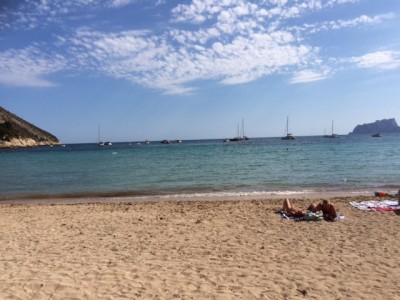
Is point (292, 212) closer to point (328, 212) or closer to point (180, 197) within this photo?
point (328, 212)

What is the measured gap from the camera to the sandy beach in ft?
20.5

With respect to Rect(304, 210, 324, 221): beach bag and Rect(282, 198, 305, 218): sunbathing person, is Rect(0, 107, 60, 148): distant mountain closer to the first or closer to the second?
Rect(282, 198, 305, 218): sunbathing person

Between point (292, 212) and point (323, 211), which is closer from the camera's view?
point (323, 211)

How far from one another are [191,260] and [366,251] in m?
4.04

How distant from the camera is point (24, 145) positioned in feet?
466

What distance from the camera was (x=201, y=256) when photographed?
816 centimetres

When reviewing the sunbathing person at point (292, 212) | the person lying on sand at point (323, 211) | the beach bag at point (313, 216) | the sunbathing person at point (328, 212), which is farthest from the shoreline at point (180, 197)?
the beach bag at point (313, 216)

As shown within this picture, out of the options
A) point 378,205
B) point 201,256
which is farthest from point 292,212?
point 201,256

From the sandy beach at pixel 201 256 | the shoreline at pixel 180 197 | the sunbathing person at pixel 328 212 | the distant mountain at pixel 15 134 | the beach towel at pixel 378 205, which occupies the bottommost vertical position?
the shoreline at pixel 180 197

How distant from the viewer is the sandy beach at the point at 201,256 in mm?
6262

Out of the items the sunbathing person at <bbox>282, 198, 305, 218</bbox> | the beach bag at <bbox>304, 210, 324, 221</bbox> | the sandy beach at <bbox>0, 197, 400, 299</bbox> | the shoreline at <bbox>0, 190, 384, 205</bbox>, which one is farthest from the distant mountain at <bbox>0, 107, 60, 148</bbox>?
the beach bag at <bbox>304, 210, 324, 221</bbox>

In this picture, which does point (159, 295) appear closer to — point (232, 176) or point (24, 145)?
point (232, 176)

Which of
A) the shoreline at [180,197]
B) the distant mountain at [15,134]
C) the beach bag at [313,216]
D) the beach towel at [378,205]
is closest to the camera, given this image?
the beach bag at [313,216]

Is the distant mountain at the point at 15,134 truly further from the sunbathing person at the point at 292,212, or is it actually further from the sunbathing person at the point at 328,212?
the sunbathing person at the point at 328,212
